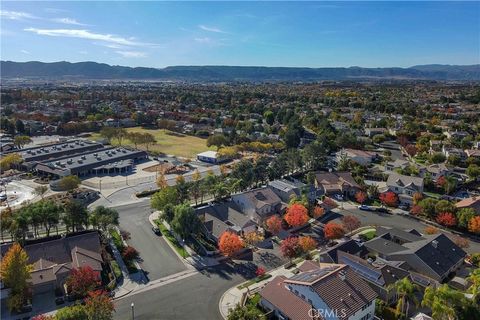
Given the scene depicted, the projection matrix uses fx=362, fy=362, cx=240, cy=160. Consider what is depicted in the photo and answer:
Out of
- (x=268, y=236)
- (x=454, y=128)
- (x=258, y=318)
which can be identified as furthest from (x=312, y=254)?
(x=454, y=128)

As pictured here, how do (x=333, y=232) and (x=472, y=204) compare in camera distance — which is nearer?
(x=333, y=232)

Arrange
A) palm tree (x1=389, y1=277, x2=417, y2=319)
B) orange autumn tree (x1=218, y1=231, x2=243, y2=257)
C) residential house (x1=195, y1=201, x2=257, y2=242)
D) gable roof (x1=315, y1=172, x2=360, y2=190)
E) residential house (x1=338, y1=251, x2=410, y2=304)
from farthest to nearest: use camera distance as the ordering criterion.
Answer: gable roof (x1=315, y1=172, x2=360, y2=190) < residential house (x1=195, y1=201, x2=257, y2=242) < orange autumn tree (x1=218, y1=231, x2=243, y2=257) < residential house (x1=338, y1=251, x2=410, y2=304) < palm tree (x1=389, y1=277, x2=417, y2=319)

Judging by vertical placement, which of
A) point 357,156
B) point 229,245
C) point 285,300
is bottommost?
point 285,300

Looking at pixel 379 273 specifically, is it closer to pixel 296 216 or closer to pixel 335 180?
pixel 296 216

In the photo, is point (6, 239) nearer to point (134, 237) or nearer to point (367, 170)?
point (134, 237)

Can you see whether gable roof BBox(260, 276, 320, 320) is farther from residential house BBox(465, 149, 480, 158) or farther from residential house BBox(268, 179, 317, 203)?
residential house BBox(465, 149, 480, 158)

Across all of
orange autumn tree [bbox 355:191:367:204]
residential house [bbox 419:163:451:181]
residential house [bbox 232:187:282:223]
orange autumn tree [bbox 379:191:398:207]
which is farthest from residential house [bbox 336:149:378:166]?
residential house [bbox 232:187:282:223]

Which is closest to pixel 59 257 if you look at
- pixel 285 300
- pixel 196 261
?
pixel 196 261
